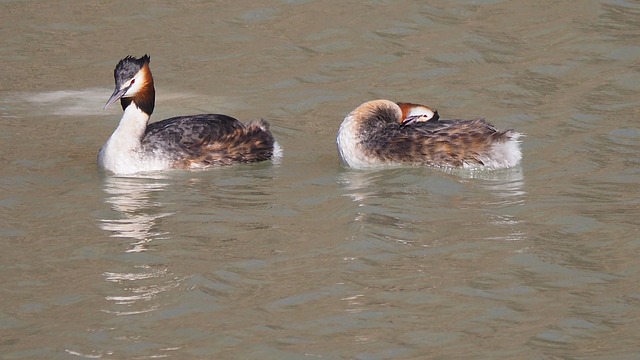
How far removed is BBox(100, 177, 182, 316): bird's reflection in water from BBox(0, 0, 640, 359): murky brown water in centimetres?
2

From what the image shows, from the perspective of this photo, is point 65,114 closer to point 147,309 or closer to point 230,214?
point 230,214

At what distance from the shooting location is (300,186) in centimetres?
1038

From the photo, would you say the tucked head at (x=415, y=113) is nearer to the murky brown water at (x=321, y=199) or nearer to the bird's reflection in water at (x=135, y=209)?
the murky brown water at (x=321, y=199)

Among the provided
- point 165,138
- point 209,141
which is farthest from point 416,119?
point 165,138

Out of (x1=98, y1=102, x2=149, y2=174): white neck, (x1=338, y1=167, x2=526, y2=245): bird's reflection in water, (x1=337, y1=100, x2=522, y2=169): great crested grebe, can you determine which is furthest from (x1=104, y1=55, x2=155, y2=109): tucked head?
(x1=338, y1=167, x2=526, y2=245): bird's reflection in water

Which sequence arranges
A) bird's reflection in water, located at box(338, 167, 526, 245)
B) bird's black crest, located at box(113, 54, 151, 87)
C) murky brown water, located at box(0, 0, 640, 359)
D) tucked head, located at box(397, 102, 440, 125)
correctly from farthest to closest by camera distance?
tucked head, located at box(397, 102, 440, 125), bird's black crest, located at box(113, 54, 151, 87), bird's reflection in water, located at box(338, 167, 526, 245), murky brown water, located at box(0, 0, 640, 359)

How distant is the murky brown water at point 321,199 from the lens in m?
7.37

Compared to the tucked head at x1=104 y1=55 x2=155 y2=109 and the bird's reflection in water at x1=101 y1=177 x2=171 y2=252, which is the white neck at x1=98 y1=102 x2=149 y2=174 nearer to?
the bird's reflection in water at x1=101 y1=177 x2=171 y2=252

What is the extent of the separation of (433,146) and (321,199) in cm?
138

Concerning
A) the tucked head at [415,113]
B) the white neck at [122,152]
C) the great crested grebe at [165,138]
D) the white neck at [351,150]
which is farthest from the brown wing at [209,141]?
the tucked head at [415,113]

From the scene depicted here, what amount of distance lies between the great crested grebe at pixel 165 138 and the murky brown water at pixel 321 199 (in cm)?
19

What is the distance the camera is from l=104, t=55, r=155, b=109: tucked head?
11430 mm

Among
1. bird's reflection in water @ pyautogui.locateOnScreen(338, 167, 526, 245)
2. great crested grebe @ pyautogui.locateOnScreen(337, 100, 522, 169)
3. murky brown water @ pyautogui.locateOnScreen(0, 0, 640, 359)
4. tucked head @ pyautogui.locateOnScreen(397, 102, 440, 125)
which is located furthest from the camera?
tucked head @ pyautogui.locateOnScreen(397, 102, 440, 125)

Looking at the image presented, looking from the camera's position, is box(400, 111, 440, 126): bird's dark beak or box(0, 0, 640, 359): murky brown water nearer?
box(0, 0, 640, 359): murky brown water
